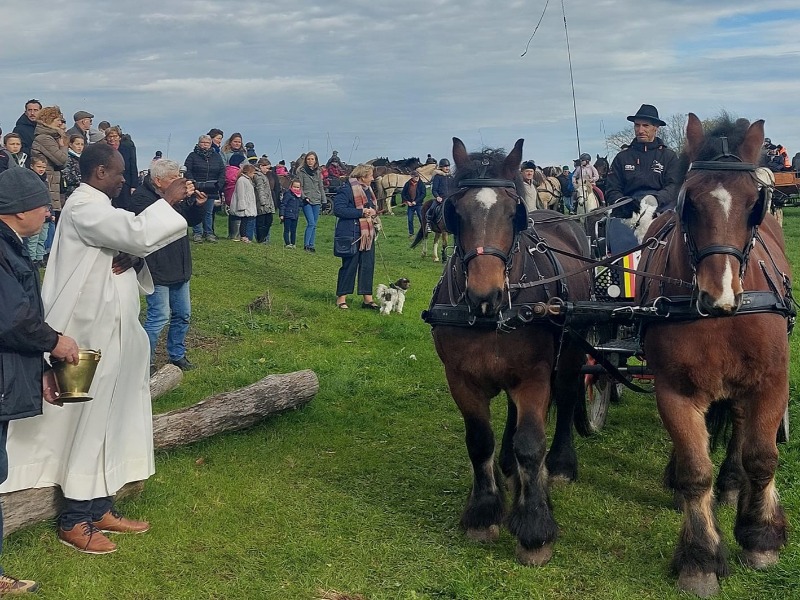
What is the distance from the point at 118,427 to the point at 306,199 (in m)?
14.7

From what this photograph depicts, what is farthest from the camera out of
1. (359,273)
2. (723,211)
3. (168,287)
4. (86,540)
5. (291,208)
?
(291,208)

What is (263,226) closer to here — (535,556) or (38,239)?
(38,239)

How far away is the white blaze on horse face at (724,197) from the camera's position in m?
4.25

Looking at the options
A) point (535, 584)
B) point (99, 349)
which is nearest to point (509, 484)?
point (535, 584)

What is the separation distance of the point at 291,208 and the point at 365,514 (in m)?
14.7

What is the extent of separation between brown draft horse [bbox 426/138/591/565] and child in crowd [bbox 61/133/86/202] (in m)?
8.92

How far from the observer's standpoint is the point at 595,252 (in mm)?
7375

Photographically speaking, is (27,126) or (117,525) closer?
(117,525)

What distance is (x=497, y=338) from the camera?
16.4ft

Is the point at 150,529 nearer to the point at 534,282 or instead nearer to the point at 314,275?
the point at 534,282

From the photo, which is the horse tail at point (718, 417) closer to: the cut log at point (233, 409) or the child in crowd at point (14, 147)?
the cut log at point (233, 409)

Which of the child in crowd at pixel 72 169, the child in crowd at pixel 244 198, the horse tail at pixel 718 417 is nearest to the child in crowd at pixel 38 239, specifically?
the child in crowd at pixel 72 169

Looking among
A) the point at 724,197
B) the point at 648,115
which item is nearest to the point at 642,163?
the point at 648,115

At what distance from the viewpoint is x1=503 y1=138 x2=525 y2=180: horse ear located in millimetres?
5098
